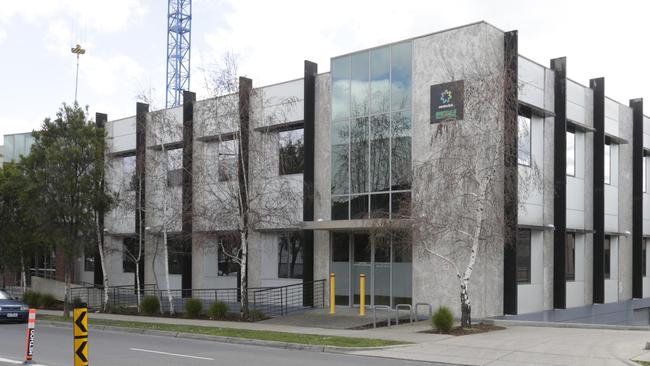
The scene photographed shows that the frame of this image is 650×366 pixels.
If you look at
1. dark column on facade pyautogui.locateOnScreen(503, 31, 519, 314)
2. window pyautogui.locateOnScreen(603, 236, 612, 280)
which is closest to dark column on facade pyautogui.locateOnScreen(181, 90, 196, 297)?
dark column on facade pyautogui.locateOnScreen(503, 31, 519, 314)

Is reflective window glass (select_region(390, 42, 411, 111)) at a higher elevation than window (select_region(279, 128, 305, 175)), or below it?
higher

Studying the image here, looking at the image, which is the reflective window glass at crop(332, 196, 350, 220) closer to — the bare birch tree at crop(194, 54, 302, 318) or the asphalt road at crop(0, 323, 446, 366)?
the bare birch tree at crop(194, 54, 302, 318)

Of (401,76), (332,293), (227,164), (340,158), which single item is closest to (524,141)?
(401,76)

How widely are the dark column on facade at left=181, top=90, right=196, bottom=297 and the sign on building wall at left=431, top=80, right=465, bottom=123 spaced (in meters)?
9.39

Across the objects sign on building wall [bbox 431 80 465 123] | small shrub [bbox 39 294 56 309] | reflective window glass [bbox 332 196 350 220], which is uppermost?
sign on building wall [bbox 431 80 465 123]

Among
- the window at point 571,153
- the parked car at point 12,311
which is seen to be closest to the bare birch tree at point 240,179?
the parked car at point 12,311

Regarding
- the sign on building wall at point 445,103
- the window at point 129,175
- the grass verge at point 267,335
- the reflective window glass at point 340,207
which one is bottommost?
the grass verge at point 267,335

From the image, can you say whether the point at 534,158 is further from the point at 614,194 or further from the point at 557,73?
the point at 614,194

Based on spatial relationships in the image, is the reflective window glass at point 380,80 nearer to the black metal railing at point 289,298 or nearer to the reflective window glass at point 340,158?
the reflective window glass at point 340,158

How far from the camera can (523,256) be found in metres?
24.2

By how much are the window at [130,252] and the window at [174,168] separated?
6939 millimetres

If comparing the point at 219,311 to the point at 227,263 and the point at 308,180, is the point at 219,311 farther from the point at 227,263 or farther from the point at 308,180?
the point at 308,180

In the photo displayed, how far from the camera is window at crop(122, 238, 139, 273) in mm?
34656

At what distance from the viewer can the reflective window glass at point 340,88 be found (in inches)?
1009
